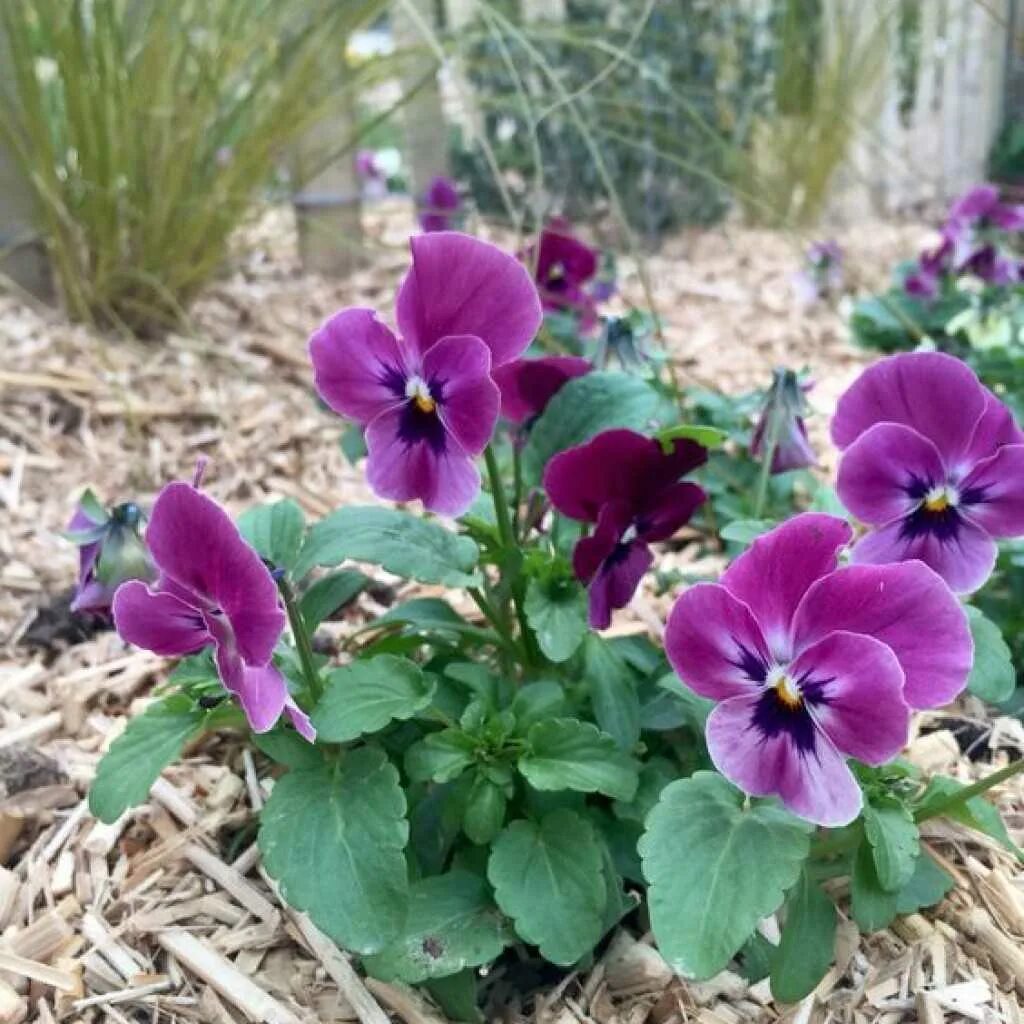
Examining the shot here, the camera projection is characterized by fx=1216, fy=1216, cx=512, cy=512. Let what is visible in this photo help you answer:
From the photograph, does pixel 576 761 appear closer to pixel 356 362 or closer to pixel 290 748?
pixel 290 748

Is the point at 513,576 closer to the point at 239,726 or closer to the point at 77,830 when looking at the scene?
the point at 239,726

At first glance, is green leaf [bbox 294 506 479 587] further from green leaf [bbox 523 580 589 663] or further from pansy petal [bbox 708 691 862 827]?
pansy petal [bbox 708 691 862 827]

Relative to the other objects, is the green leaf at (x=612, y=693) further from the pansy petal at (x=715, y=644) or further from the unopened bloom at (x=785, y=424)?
the unopened bloom at (x=785, y=424)

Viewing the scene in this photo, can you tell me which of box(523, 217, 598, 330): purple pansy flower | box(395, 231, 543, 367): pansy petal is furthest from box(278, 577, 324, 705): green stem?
box(523, 217, 598, 330): purple pansy flower

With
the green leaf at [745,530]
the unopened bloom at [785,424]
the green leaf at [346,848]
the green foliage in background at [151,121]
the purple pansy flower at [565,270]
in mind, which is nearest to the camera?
the green leaf at [346,848]

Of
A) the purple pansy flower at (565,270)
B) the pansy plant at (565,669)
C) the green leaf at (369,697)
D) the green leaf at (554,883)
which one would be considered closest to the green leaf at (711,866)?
the pansy plant at (565,669)

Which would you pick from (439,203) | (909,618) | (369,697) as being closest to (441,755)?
(369,697)

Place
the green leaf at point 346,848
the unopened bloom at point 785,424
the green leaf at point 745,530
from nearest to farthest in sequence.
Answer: the green leaf at point 346,848, the green leaf at point 745,530, the unopened bloom at point 785,424
